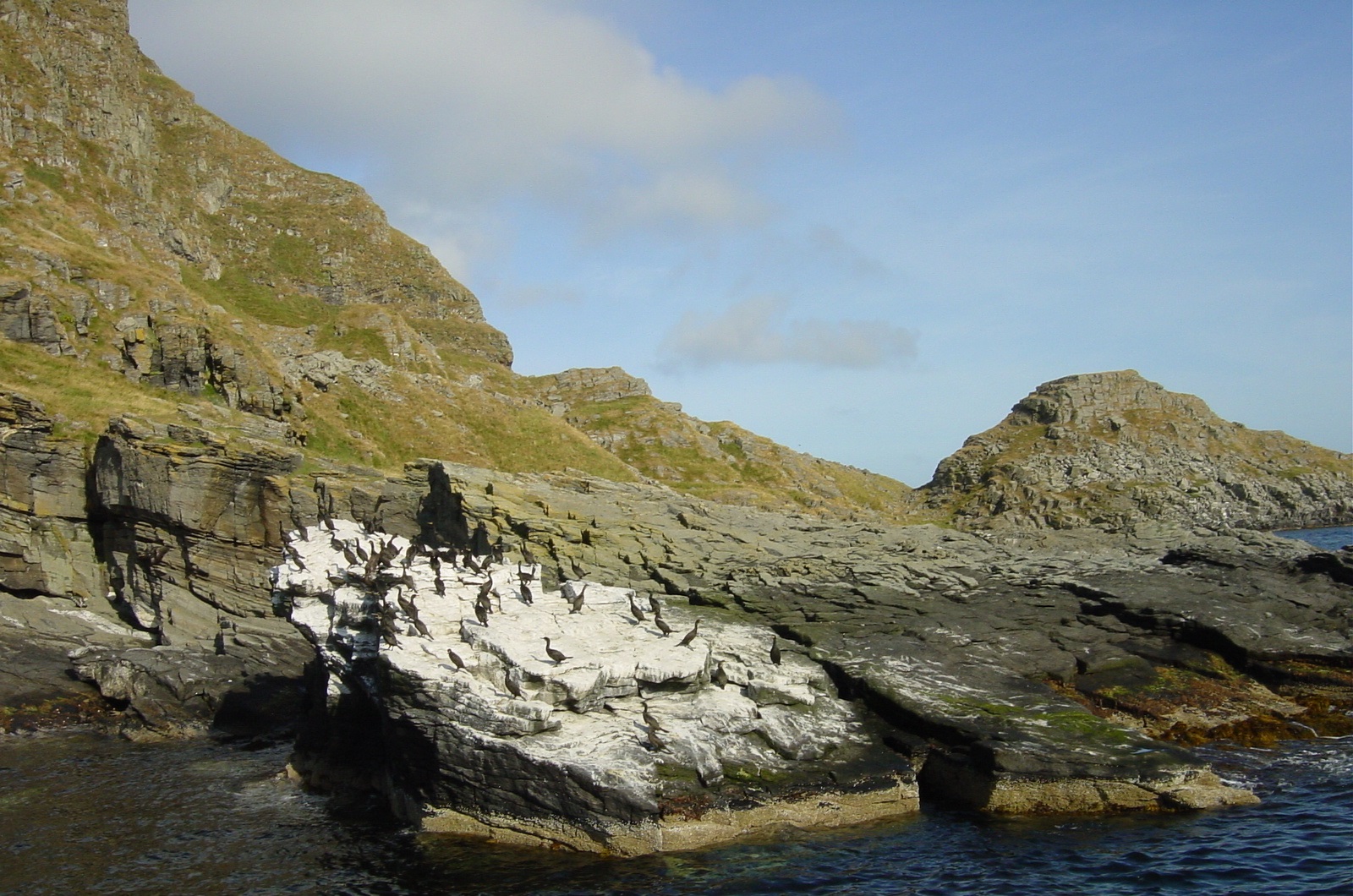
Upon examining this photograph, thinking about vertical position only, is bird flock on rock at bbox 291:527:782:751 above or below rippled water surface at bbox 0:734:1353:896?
above

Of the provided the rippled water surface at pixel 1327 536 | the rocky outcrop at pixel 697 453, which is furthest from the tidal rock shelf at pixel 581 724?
the rippled water surface at pixel 1327 536

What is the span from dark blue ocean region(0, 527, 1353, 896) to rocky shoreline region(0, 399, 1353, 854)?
1.30 m

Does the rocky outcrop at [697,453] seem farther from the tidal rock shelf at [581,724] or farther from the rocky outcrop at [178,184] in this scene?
the tidal rock shelf at [581,724]

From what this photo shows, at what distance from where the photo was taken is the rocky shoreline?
27.1m

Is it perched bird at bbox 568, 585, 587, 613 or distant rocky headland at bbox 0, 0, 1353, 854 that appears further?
perched bird at bbox 568, 585, 587, 613

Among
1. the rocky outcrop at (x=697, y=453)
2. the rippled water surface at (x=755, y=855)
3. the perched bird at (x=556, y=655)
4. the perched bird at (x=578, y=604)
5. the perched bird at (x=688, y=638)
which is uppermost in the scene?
the rocky outcrop at (x=697, y=453)

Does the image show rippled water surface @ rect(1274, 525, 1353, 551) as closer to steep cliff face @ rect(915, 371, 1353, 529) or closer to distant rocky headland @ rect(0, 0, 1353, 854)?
steep cliff face @ rect(915, 371, 1353, 529)

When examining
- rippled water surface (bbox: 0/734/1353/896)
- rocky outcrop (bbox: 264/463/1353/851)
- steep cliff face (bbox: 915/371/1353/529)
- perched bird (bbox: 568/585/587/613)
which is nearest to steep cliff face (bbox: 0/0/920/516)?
steep cliff face (bbox: 915/371/1353/529)

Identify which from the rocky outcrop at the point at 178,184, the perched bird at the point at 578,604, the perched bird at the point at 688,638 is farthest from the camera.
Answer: the rocky outcrop at the point at 178,184

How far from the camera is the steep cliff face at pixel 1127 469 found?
115188mm

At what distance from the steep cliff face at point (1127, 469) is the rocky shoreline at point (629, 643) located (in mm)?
57949

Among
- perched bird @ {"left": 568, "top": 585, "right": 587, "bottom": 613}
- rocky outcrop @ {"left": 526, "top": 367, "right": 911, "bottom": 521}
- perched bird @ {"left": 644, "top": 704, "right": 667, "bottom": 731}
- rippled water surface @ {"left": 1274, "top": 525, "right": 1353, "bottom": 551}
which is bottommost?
perched bird @ {"left": 644, "top": 704, "right": 667, "bottom": 731}

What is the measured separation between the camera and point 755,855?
2492cm

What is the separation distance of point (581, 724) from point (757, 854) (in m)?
6.38
